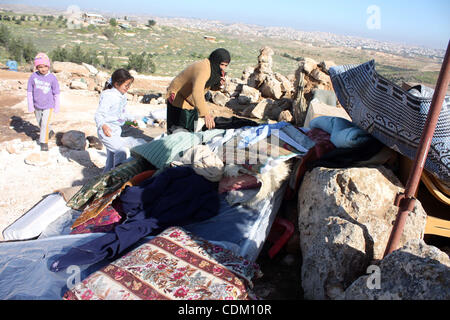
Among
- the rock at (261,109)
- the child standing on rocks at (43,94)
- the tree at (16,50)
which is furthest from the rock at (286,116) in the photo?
the tree at (16,50)

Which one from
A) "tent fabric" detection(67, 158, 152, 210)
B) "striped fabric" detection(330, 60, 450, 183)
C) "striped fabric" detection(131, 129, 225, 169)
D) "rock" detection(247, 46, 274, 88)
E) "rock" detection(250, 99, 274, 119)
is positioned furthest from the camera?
"rock" detection(247, 46, 274, 88)

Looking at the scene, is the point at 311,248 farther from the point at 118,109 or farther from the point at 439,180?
the point at 118,109

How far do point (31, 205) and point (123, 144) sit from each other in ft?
4.32

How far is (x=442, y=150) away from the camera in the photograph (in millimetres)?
2361

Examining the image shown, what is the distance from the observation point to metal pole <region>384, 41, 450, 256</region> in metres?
1.67

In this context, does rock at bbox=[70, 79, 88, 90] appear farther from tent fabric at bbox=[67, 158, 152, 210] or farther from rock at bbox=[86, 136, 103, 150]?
tent fabric at bbox=[67, 158, 152, 210]

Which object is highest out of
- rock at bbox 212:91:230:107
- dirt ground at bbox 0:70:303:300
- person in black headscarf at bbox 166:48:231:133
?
person in black headscarf at bbox 166:48:231:133

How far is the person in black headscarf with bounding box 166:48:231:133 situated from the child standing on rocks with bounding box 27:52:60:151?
93.8 inches

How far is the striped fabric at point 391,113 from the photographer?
2363 millimetres

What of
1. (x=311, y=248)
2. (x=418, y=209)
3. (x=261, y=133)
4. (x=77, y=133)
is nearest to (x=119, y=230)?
(x=311, y=248)

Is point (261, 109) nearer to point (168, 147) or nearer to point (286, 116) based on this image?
point (286, 116)

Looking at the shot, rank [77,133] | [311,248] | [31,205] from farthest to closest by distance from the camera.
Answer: [77,133]
[31,205]
[311,248]

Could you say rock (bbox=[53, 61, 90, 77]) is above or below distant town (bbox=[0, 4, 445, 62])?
below

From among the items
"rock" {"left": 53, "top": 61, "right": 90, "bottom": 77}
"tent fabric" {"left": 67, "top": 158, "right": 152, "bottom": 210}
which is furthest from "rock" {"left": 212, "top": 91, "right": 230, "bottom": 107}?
"rock" {"left": 53, "top": 61, "right": 90, "bottom": 77}
